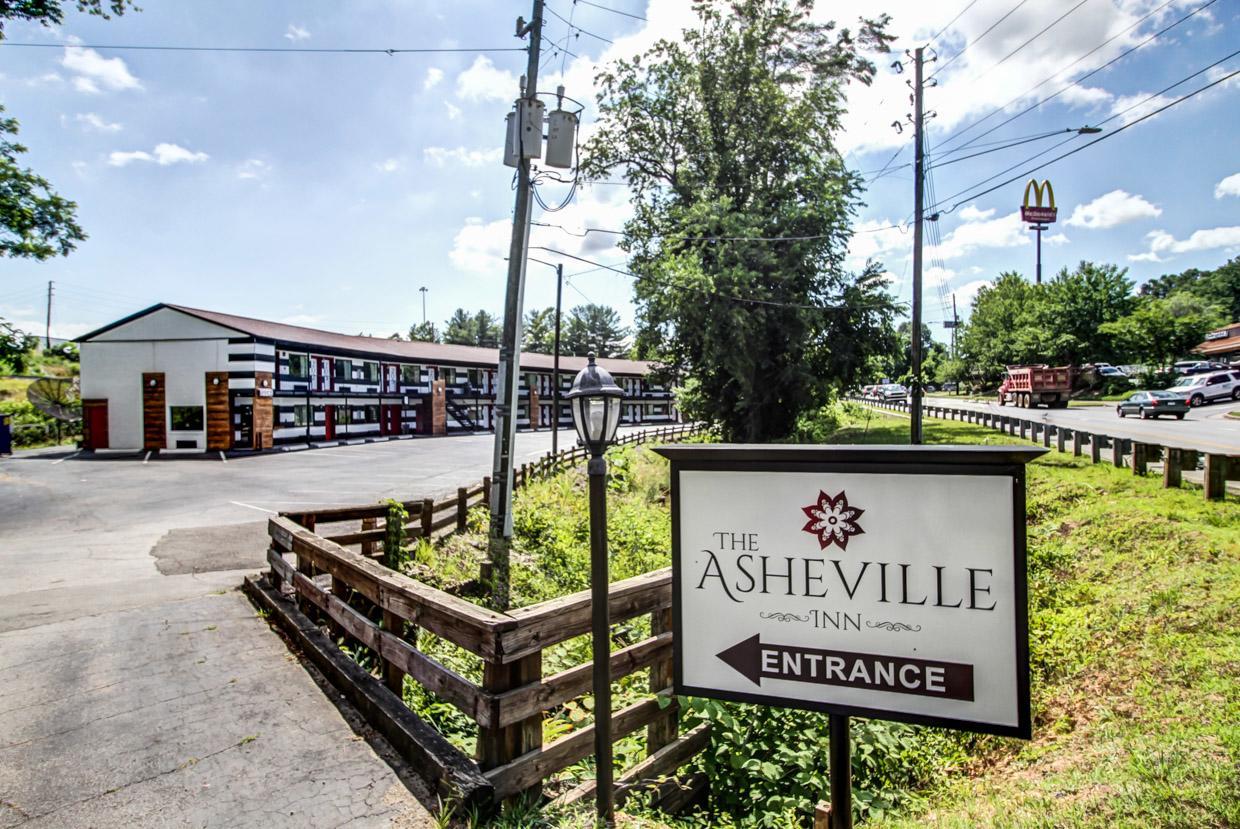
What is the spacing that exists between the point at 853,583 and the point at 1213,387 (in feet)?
130

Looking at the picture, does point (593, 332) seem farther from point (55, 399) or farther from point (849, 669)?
point (849, 669)

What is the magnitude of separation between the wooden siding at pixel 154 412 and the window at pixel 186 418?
578mm

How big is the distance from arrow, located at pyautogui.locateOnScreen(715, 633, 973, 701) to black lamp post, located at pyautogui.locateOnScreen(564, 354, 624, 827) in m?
0.81

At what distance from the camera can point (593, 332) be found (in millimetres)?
97062

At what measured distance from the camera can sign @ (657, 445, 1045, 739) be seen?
7.33 feet

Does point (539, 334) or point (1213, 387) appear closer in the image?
point (1213, 387)

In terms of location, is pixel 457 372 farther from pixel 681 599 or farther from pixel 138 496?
pixel 681 599

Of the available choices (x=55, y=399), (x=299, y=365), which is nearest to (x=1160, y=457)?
(x=299, y=365)

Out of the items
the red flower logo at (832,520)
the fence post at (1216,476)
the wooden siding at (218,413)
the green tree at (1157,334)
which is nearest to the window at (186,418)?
the wooden siding at (218,413)

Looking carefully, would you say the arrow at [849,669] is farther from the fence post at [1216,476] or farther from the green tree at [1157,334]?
the green tree at [1157,334]

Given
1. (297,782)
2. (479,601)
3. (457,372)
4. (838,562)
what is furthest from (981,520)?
(457,372)

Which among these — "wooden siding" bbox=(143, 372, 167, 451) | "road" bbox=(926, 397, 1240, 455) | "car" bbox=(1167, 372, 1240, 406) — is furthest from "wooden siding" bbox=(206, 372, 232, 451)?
"car" bbox=(1167, 372, 1240, 406)

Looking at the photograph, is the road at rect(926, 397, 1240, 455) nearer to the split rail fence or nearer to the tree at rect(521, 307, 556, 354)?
the split rail fence

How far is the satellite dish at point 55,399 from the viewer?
120 feet
